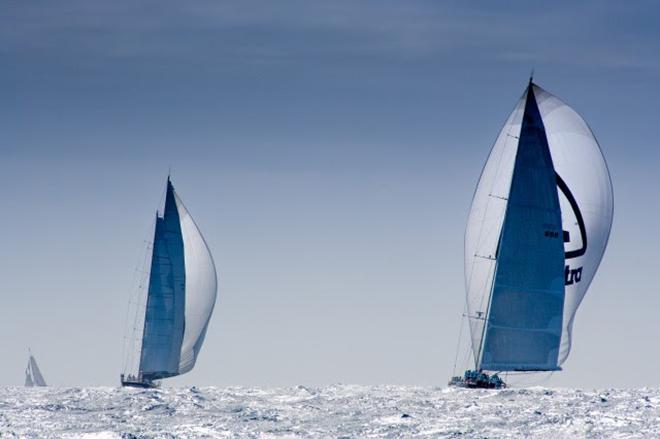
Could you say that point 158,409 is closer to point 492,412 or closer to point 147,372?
point 492,412

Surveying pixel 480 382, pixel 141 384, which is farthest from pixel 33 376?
pixel 480 382

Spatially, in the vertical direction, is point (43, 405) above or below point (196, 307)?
below

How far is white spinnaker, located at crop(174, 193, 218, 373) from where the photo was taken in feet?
249

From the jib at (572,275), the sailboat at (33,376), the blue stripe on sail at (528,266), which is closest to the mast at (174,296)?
the blue stripe on sail at (528,266)

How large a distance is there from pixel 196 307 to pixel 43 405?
21.6 metres

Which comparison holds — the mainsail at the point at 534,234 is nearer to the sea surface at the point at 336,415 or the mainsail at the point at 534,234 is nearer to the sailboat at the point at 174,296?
the sea surface at the point at 336,415

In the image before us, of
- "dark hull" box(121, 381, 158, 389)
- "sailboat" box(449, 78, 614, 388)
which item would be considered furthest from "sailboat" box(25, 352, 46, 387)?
"sailboat" box(449, 78, 614, 388)

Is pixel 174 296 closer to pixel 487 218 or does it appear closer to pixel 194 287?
pixel 194 287

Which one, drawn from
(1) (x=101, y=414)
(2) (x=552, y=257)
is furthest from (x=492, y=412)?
(1) (x=101, y=414)

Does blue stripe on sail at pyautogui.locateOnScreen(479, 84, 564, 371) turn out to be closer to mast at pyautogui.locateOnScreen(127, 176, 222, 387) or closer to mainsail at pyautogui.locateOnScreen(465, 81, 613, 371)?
mainsail at pyautogui.locateOnScreen(465, 81, 613, 371)

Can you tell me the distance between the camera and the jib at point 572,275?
2330 inches

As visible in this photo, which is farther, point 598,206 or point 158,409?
point 598,206

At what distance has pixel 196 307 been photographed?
7656 centimetres

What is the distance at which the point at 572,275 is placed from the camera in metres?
59.3
